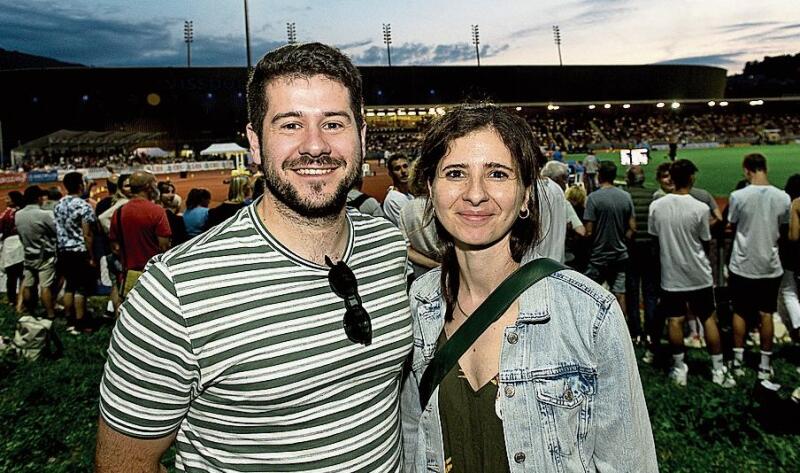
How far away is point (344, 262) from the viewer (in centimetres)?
196

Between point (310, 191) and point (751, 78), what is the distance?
195086 mm

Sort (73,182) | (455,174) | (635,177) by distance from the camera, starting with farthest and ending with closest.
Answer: (73,182) → (635,177) → (455,174)

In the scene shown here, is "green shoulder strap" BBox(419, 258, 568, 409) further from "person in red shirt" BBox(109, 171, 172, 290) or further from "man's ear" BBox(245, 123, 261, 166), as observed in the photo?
"person in red shirt" BBox(109, 171, 172, 290)

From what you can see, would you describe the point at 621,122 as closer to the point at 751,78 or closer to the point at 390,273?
the point at 390,273

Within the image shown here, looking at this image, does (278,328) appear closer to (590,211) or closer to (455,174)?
(455,174)

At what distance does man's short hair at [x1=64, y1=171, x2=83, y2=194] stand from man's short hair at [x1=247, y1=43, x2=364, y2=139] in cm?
656

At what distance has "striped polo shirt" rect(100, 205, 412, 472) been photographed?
1653 millimetres

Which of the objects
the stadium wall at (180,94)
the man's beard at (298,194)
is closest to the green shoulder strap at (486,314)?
the man's beard at (298,194)

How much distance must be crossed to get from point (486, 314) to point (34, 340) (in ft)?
23.3

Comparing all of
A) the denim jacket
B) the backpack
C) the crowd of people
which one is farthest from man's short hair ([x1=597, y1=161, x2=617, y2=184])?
the backpack

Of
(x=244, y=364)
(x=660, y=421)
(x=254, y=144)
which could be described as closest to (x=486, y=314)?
(x=244, y=364)

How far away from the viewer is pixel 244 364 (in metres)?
1.70

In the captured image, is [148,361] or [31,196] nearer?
[148,361]

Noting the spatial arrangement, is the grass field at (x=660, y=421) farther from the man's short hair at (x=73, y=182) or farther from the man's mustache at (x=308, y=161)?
the man's mustache at (x=308, y=161)
